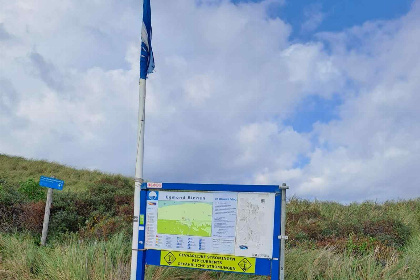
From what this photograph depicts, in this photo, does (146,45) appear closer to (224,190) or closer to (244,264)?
(224,190)

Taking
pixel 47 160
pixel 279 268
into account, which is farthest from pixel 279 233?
pixel 47 160

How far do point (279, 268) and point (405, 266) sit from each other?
8.87 ft

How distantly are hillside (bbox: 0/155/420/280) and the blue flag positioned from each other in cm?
298

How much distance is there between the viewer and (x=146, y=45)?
7258mm

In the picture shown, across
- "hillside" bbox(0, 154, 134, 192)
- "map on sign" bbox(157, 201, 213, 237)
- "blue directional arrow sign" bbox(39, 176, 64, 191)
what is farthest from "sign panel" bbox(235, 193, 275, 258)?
"hillside" bbox(0, 154, 134, 192)

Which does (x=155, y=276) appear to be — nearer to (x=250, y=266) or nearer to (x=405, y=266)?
(x=250, y=266)

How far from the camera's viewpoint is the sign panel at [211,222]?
5.87m

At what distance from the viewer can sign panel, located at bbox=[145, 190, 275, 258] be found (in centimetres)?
587

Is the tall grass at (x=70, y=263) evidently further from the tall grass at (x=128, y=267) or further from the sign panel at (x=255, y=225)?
the sign panel at (x=255, y=225)

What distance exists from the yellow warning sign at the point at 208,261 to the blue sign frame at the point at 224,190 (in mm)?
99

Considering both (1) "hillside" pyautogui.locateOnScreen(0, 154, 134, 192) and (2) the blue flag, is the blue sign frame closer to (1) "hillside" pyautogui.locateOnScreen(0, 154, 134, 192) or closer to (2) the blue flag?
(2) the blue flag

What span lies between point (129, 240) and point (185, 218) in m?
3.25

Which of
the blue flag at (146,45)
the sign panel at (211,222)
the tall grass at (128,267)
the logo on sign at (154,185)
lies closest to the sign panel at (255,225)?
the sign panel at (211,222)

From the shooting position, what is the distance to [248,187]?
5949 mm
